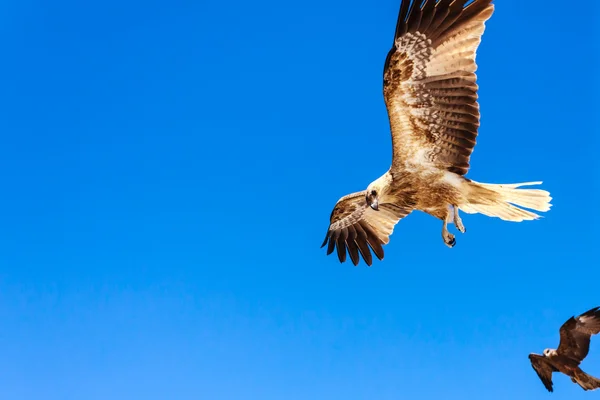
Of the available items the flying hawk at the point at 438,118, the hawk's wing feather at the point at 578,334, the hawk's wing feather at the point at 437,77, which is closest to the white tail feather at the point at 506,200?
the flying hawk at the point at 438,118

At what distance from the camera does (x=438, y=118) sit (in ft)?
31.4

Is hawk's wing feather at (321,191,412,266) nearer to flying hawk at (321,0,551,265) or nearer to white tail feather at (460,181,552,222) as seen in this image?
flying hawk at (321,0,551,265)

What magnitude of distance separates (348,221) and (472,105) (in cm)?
382

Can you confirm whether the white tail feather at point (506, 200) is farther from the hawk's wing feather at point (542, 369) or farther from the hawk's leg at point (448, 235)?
the hawk's wing feather at point (542, 369)

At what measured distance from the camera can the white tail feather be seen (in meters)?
9.98

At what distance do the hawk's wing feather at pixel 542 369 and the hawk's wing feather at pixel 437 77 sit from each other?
120 inches

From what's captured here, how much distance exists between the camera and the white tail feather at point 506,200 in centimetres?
998

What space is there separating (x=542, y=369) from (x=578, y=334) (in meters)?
0.79

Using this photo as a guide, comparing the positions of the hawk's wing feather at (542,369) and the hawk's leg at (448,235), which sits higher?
the hawk's leg at (448,235)

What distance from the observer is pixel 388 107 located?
9.70 m

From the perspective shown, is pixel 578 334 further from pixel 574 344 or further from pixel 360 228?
pixel 360 228

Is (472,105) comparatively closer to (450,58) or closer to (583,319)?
(450,58)

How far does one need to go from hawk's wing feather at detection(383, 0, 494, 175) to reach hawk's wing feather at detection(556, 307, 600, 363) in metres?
2.74

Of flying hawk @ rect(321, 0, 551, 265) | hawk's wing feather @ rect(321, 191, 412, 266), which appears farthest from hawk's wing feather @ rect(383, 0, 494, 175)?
hawk's wing feather @ rect(321, 191, 412, 266)
